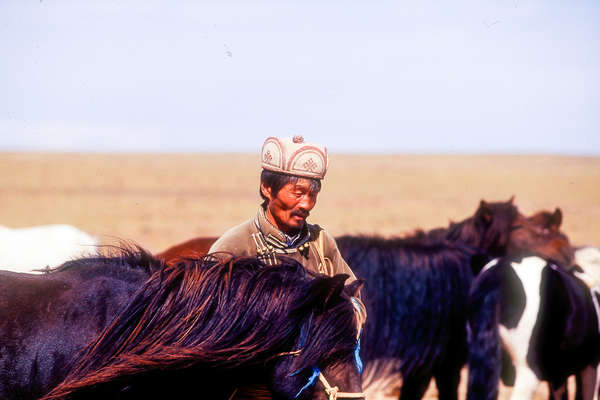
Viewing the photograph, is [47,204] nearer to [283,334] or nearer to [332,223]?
[332,223]

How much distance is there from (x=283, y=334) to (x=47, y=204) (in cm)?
3301

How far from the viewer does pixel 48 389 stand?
2047mm

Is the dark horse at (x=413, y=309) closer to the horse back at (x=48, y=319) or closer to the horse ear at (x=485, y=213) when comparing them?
the horse ear at (x=485, y=213)

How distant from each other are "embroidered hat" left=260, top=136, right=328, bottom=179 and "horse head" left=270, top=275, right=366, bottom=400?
0.63 metres

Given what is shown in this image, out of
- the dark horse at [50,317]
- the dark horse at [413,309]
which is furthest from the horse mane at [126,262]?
the dark horse at [413,309]

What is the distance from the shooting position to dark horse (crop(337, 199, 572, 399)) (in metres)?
5.92

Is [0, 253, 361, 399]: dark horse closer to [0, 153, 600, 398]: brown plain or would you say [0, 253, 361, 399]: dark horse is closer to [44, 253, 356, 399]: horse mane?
[44, 253, 356, 399]: horse mane

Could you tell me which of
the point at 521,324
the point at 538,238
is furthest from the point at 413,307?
the point at 538,238

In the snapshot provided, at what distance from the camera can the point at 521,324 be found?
5.45 metres

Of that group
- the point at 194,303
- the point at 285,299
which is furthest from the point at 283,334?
the point at 194,303

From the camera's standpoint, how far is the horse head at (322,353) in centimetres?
201

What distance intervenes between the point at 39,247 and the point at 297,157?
401 centimetres

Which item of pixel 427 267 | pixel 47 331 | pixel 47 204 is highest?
pixel 47 331

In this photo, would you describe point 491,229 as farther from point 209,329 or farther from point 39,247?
point 209,329
